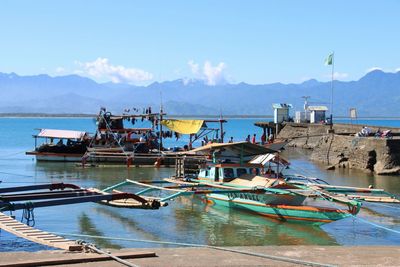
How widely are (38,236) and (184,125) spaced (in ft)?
121

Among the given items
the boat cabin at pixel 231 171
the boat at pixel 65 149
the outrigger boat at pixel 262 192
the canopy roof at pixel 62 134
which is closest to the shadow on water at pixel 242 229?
the outrigger boat at pixel 262 192

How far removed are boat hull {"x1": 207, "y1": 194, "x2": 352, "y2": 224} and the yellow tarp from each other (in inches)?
910

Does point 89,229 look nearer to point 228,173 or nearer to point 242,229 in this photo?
point 242,229

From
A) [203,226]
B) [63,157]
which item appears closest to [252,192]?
[203,226]

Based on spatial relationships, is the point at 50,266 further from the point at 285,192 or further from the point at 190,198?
the point at 190,198

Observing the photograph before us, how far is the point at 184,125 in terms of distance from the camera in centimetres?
5075

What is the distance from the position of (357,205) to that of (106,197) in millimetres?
8731

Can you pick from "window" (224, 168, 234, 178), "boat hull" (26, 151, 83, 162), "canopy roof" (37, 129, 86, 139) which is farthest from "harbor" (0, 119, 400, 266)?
"canopy roof" (37, 129, 86, 139)

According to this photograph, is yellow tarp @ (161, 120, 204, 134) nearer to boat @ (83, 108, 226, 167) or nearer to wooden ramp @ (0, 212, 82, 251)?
boat @ (83, 108, 226, 167)

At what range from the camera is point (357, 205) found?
2127cm

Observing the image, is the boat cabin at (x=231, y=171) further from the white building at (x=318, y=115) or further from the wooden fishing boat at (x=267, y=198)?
the white building at (x=318, y=115)

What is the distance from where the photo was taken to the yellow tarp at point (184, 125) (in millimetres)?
49781

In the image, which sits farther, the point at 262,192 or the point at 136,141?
the point at 136,141

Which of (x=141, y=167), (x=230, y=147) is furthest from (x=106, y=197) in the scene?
(x=141, y=167)
